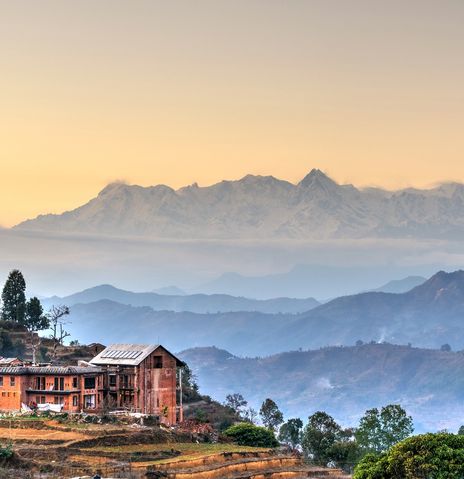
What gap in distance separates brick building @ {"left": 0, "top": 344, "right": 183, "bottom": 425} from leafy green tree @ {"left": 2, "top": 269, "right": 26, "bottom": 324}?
4749cm

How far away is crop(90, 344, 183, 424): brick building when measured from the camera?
109m

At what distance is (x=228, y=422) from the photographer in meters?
138

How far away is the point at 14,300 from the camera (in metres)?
162

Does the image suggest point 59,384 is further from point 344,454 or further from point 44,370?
point 344,454

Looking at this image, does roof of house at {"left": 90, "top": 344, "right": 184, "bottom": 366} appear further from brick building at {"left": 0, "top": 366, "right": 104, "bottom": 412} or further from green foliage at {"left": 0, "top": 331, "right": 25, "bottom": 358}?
green foliage at {"left": 0, "top": 331, "right": 25, "bottom": 358}

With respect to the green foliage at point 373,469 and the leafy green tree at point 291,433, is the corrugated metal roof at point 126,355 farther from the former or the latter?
the green foliage at point 373,469

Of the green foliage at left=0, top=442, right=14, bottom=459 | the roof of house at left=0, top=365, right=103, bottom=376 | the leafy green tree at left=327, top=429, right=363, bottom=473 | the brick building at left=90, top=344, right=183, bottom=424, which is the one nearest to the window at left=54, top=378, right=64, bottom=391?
the roof of house at left=0, top=365, right=103, bottom=376

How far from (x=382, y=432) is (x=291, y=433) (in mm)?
27210

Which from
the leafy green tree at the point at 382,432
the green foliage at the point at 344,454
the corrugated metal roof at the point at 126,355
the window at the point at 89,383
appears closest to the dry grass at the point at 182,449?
the window at the point at 89,383

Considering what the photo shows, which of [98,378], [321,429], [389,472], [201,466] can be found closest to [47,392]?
[98,378]

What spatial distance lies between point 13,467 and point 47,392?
25.4 m

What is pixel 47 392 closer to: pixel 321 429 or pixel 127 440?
pixel 127 440

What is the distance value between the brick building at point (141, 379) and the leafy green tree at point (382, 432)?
19.4m

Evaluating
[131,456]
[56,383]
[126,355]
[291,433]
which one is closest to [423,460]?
[131,456]
